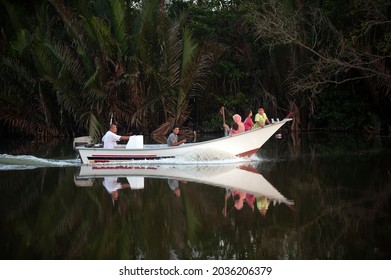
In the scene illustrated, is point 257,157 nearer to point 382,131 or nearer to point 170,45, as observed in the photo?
point 170,45

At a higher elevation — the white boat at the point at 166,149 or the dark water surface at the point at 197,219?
the white boat at the point at 166,149

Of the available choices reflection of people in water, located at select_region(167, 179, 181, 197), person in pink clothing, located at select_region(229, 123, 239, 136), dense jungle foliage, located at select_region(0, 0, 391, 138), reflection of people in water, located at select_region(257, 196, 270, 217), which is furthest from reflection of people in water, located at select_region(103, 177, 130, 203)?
dense jungle foliage, located at select_region(0, 0, 391, 138)

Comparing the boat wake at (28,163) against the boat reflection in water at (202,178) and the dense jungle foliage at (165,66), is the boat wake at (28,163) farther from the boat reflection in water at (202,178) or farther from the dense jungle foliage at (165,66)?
the dense jungle foliage at (165,66)

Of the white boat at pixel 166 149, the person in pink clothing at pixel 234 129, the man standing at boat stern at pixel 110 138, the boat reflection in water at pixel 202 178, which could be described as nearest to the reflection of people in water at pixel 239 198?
the boat reflection in water at pixel 202 178

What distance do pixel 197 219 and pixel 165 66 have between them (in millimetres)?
17005

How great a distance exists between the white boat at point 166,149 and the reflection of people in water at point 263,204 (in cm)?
590

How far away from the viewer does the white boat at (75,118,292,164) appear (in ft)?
53.9

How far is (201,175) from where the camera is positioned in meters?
14.0

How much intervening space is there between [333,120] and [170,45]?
8.88 m

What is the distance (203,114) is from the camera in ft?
103

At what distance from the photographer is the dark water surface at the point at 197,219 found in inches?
282

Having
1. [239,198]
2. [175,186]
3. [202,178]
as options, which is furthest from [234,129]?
[239,198]

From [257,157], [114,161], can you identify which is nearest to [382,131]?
[257,157]

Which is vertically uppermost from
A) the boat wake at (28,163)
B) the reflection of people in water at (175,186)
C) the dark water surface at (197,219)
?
the boat wake at (28,163)
